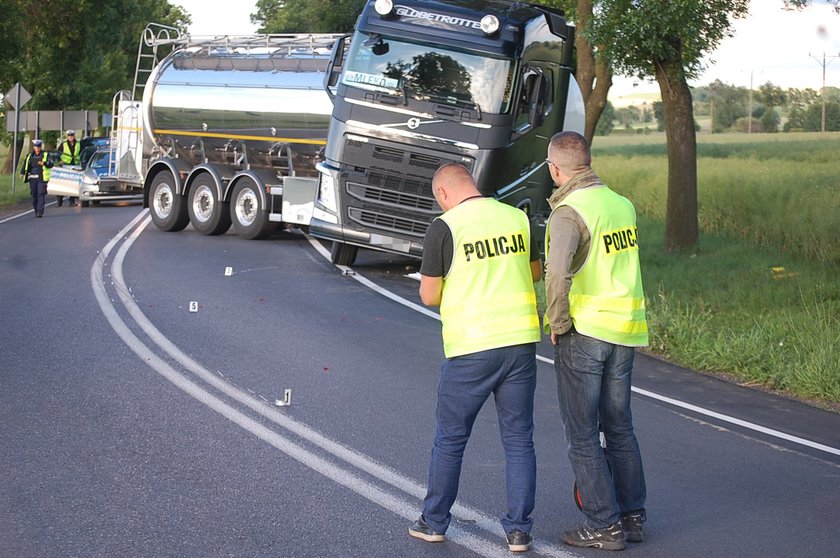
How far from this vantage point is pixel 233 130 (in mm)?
22391

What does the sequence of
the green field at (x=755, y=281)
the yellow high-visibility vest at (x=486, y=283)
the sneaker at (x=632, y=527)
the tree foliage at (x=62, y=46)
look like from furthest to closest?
the tree foliage at (x=62, y=46) < the green field at (x=755, y=281) < the sneaker at (x=632, y=527) < the yellow high-visibility vest at (x=486, y=283)

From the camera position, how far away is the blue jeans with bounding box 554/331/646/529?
596cm

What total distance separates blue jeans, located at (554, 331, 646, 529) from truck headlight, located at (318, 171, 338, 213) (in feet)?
35.4

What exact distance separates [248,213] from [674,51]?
312 inches

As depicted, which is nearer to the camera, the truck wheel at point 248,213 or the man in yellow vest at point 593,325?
the man in yellow vest at point 593,325

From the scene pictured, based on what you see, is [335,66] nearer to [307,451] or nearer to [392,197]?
[392,197]

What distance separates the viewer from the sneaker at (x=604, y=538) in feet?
19.5

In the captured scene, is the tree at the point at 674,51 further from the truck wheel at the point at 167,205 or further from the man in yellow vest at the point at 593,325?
the man in yellow vest at the point at 593,325

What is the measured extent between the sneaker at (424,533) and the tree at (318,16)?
46.2 meters

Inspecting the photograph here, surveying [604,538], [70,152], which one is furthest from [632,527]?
[70,152]

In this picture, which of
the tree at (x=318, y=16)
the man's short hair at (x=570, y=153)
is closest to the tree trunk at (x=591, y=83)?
the tree at (x=318, y=16)

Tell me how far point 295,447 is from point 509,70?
915 centimetres

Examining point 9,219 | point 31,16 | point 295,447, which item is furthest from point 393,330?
point 31,16

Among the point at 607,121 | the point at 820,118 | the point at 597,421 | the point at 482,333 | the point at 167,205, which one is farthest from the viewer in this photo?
the point at 607,121
